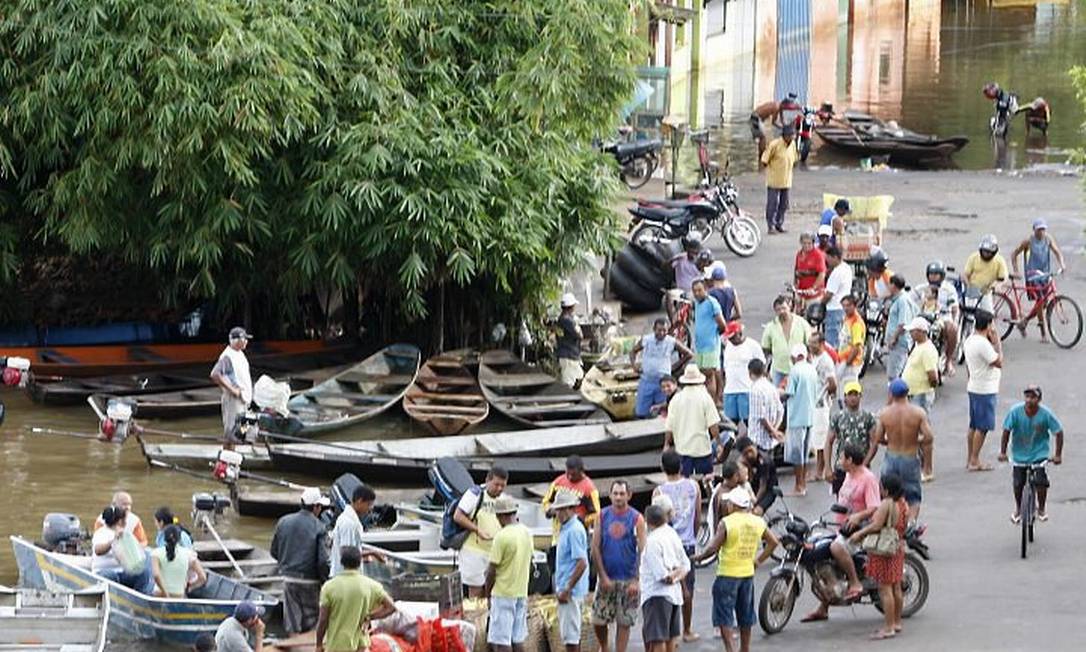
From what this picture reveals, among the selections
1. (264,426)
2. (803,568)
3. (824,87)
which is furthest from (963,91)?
(803,568)

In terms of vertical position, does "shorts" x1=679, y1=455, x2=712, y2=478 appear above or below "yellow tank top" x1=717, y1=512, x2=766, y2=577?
above

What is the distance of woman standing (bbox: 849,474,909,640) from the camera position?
17.5 metres

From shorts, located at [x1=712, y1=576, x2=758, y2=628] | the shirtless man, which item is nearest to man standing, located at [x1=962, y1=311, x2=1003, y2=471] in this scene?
the shirtless man

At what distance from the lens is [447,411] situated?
26.5 metres

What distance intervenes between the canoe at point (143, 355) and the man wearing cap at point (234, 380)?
4081 millimetres

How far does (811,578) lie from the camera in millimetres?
18016

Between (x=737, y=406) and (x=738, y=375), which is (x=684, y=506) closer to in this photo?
(x=738, y=375)

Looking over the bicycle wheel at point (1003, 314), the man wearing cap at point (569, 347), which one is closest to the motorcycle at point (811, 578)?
the man wearing cap at point (569, 347)

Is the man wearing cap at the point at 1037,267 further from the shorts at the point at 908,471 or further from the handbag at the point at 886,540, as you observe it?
the handbag at the point at 886,540

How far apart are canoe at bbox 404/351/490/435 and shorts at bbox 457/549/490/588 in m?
8.03

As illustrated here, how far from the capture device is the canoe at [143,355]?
95.9 feet

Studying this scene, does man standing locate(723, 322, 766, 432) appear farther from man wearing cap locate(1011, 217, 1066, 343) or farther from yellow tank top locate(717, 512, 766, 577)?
man wearing cap locate(1011, 217, 1066, 343)

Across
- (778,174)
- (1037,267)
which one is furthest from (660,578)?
(778,174)

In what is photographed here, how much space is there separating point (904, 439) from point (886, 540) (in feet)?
9.22
